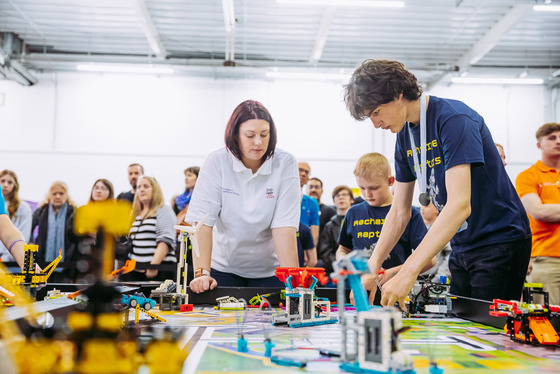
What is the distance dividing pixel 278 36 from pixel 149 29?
2.22 m

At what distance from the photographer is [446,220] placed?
1.35m

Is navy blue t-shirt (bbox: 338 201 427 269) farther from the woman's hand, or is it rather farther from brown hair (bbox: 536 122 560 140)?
brown hair (bbox: 536 122 560 140)

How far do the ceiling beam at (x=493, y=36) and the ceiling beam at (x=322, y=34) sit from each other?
9.10 feet

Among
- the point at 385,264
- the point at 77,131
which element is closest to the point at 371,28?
the point at 77,131

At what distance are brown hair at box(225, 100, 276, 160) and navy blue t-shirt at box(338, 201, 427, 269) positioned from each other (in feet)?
2.42

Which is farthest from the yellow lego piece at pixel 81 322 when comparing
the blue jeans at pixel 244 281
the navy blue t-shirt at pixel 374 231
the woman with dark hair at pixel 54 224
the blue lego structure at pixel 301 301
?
the woman with dark hair at pixel 54 224

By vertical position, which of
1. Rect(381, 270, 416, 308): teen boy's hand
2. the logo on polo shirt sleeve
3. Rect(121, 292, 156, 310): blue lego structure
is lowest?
Rect(121, 292, 156, 310): blue lego structure

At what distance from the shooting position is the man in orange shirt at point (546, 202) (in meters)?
2.98

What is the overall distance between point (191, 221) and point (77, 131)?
25.3 feet

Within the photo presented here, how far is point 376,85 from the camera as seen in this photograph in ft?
5.01

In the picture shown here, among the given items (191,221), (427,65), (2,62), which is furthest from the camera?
(427,65)

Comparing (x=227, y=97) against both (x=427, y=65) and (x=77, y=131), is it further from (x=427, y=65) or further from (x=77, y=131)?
(x=427, y=65)

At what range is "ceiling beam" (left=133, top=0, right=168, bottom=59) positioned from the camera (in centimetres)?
686

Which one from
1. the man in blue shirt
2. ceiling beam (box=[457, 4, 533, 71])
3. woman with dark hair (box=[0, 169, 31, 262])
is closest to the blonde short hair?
the man in blue shirt
